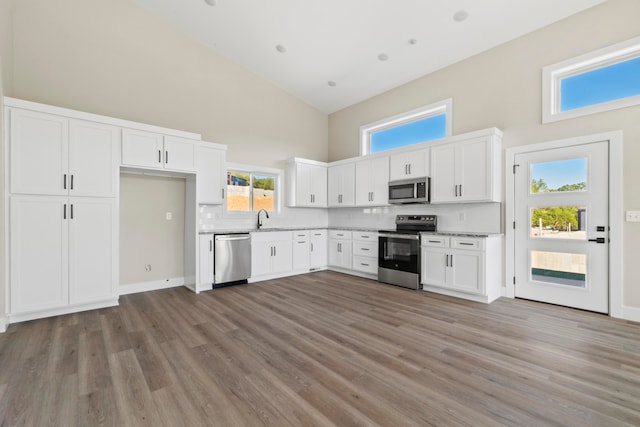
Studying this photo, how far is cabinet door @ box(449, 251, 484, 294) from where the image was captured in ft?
12.9

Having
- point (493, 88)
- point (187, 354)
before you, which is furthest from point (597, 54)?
point (187, 354)

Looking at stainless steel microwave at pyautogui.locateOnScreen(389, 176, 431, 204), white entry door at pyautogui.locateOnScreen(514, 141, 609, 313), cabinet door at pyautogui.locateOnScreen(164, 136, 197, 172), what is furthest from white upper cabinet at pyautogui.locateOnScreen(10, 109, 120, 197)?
white entry door at pyautogui.locateOnScreen(514, 141, 609, 313)

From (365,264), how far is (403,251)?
0.91 meters

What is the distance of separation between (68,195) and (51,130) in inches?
29.9

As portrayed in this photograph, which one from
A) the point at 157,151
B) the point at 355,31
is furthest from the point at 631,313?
the point at 157,151

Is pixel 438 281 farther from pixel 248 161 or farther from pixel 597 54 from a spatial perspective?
pixel 248 161

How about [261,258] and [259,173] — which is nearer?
[261,258]

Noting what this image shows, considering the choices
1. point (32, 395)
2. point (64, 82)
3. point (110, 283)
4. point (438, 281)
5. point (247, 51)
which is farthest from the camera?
point (247, 51)

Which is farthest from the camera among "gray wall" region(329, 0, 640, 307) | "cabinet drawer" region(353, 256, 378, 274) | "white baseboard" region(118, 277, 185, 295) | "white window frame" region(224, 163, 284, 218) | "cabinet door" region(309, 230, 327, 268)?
"cabinet door" region(309, 230, 327, 268)

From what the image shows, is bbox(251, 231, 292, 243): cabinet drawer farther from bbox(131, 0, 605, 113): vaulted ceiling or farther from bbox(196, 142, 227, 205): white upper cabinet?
bbox(131, 0, 605, 113): vaulted ceiling

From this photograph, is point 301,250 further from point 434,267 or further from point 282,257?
point 434,267

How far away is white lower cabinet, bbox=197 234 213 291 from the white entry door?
4.57 meters

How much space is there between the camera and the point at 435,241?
4.43 metres

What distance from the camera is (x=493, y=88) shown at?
4.36m
